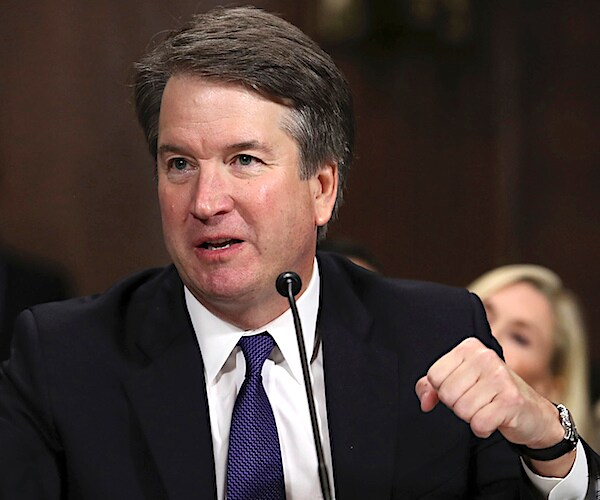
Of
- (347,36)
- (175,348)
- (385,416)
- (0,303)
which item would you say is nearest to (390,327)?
(385,416)

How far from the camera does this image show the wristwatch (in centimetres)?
155

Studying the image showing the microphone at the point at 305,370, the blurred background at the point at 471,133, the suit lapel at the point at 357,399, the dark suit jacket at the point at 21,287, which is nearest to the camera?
the microphone at the point at 305,370

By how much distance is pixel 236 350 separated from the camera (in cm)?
171

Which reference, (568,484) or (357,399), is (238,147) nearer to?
(357,399)

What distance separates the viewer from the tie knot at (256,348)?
1.68 metres

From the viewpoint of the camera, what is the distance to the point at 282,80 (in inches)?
64.4

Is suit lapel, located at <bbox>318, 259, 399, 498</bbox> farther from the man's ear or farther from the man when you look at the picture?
the man's ear

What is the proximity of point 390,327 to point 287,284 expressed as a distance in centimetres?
41

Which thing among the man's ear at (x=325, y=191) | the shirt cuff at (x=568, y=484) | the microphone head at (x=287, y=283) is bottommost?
the shirt cuff at (x=568, y=484)

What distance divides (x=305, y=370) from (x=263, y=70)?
1.58 feet

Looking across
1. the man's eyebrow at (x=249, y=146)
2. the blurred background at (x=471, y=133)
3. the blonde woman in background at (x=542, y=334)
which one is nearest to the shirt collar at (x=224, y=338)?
the man's eyebrow at (x=249, y=146)

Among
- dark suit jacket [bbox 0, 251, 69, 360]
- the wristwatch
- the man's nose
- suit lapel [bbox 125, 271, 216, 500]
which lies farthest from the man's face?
dark suit jacket [bbox 0, 251, 69, 360]

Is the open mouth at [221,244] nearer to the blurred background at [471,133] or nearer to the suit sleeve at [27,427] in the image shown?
the suit sleeve at [27,427]

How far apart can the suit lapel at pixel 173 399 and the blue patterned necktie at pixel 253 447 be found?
38mm
